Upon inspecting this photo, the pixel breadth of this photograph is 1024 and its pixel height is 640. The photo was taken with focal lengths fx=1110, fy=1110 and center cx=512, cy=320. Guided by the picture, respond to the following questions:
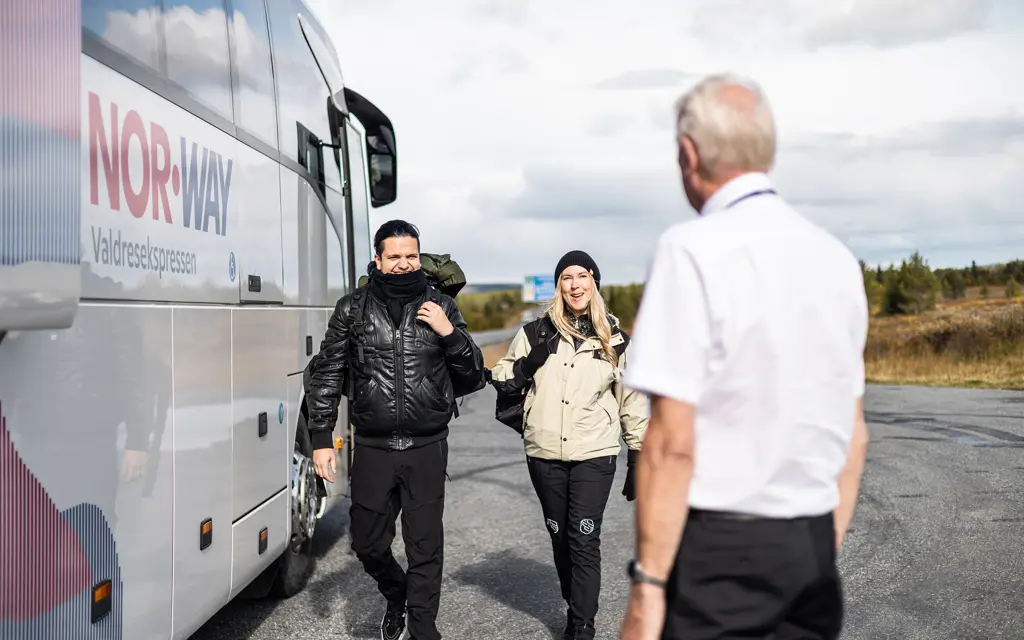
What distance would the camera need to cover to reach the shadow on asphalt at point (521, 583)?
6.23 m

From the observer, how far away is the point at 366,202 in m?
8.97

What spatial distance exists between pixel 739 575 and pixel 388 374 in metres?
3.11

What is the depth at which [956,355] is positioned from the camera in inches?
1272

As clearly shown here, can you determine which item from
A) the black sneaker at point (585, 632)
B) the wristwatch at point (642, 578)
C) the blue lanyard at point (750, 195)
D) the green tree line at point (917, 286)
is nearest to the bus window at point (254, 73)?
the black sneaker at point (585, 632)

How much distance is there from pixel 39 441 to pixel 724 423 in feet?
6.17

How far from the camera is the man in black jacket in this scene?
205 inches

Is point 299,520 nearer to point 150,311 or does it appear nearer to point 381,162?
point 150,311

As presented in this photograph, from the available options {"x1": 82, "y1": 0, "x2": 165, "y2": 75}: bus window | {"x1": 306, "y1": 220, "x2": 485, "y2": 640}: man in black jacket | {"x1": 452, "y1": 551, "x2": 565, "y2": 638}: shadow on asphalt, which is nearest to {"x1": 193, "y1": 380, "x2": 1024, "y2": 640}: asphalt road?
{"x1": 452, "y1": 551, "x2": 565, "y2": 638}: shadow on asphalt

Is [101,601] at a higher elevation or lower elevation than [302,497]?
higher

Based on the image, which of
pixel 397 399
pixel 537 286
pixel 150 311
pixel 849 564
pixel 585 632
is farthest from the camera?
pixel 537 286

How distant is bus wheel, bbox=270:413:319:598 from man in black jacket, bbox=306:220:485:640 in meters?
1.05

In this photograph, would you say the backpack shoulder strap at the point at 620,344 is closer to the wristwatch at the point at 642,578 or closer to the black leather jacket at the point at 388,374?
the black leather jacket at the point at 388,374

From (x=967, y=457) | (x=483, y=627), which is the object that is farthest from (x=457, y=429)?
(x=483, y=627)

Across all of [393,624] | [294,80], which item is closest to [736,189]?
[393,624]
